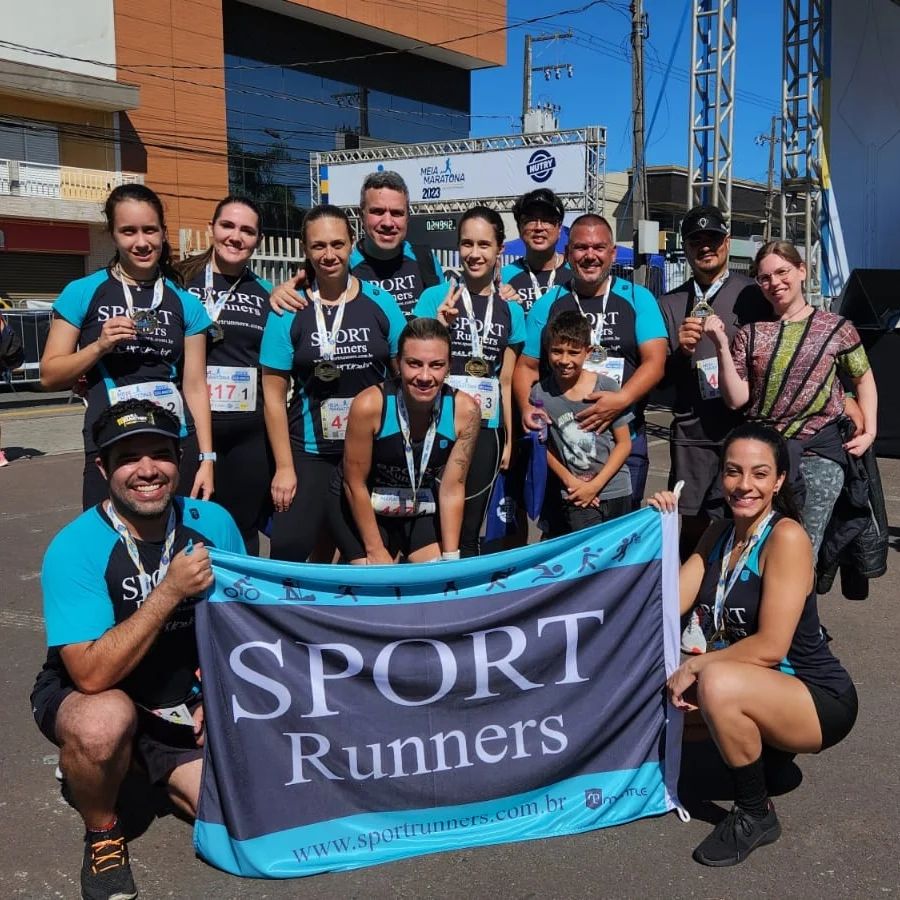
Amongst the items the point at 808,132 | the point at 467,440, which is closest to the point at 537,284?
the point at 467,440

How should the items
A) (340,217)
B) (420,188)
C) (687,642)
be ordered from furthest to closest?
1. (420,188)
2. (340,217)
3. (687,642)

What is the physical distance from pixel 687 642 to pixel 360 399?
4.94 ft

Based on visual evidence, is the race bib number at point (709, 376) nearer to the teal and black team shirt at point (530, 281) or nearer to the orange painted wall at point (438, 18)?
the teal and black team shirt at point (530, 281)

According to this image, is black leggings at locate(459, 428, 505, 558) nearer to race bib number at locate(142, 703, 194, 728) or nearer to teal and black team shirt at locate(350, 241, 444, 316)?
teal and black team shirt at locate(350, 241, 444, 316)

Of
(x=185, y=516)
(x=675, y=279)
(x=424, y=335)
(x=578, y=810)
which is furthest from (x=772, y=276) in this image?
(x=675, y=279)

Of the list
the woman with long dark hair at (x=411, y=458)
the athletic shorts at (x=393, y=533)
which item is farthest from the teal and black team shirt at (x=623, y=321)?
the athletic shorts at (x=393, y=533)

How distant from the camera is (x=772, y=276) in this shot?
13.6 feet

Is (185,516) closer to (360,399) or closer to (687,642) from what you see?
(360,399)

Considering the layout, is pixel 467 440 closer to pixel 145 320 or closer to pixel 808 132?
pixel 145 320

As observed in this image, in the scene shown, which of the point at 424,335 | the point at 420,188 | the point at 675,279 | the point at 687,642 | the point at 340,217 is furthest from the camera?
the point at 420,188

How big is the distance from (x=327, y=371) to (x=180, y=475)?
731 mm

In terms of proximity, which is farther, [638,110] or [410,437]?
[638,110]

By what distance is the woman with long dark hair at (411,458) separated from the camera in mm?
3701

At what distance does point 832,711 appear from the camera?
3080 millimetres
